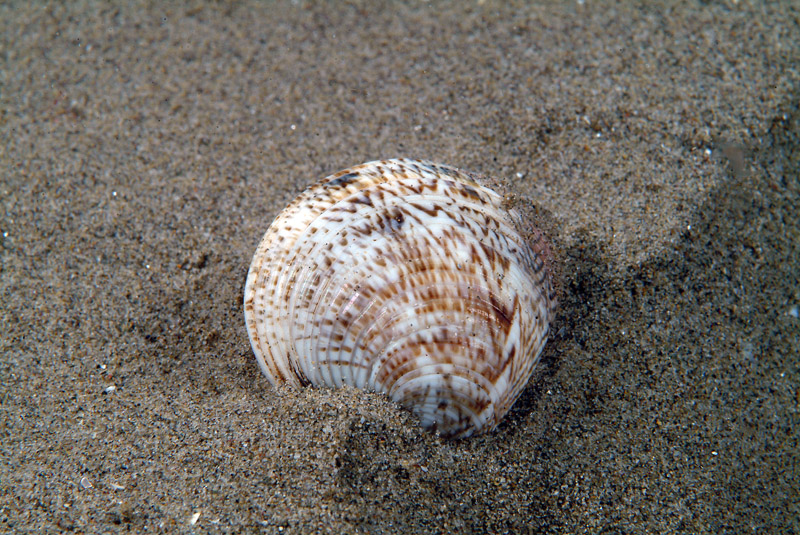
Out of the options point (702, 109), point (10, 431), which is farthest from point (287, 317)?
point (702, 109)

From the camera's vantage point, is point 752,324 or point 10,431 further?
point 752,324

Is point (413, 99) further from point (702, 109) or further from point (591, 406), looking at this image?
point (591, 406)

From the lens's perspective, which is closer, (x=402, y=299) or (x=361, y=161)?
(x=402, y=299)

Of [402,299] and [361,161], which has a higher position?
[361,161]
